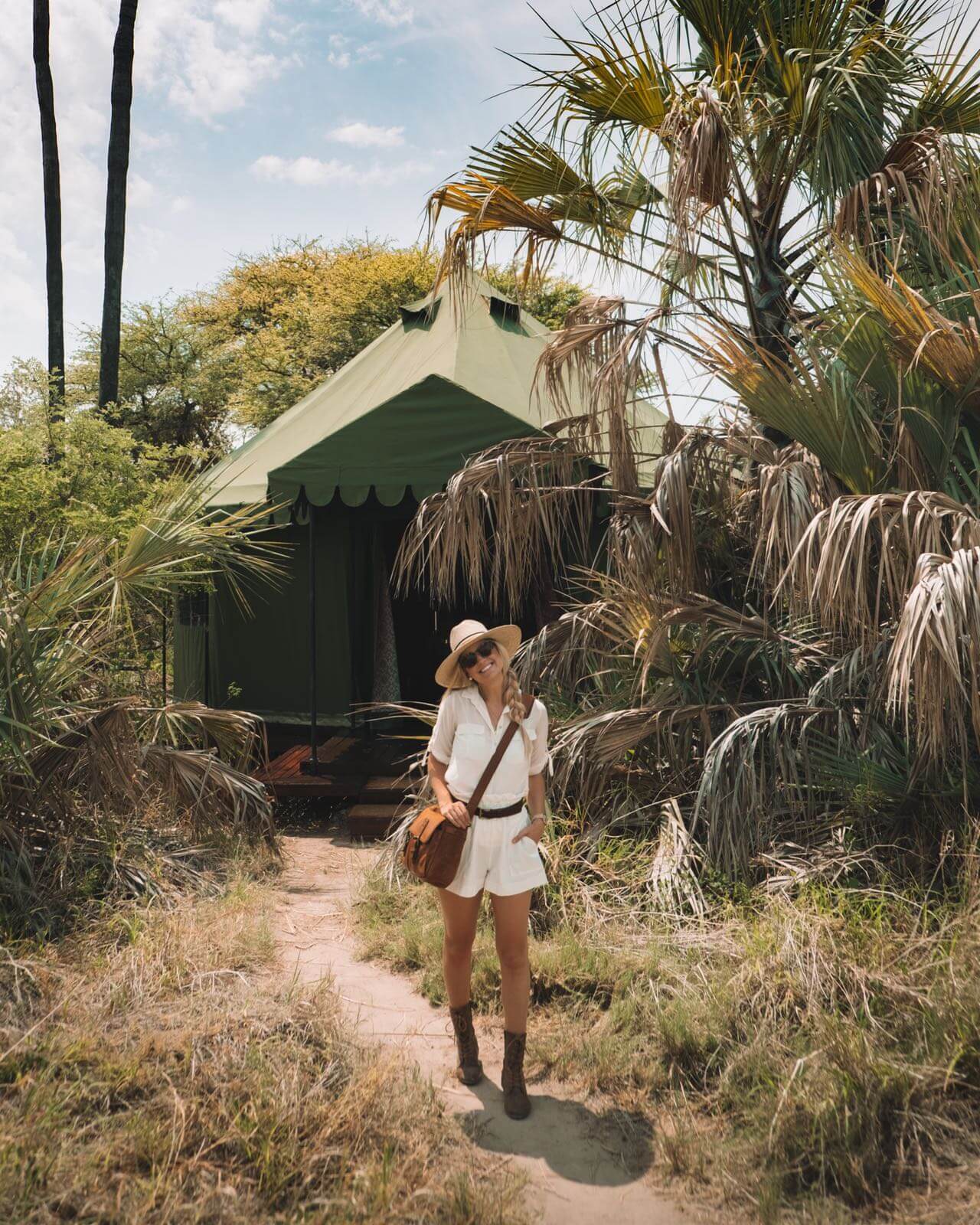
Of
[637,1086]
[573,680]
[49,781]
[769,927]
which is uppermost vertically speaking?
[573,680]

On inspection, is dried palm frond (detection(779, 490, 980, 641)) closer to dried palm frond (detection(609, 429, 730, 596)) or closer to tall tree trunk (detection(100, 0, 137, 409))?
dried palm frond (detection(609, 429, 730, 596))

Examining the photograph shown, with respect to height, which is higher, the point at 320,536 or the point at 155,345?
the point at 155,345

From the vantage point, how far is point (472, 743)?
3.75 meters

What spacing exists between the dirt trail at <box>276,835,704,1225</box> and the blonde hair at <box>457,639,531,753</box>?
4.06 ft

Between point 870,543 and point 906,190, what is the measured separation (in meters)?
1.94

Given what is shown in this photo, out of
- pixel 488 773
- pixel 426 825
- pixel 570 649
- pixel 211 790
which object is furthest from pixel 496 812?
pixel 211 790

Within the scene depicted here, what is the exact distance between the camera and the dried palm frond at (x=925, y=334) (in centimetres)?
412

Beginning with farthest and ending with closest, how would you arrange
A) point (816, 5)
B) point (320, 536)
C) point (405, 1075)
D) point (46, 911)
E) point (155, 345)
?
point (155, 345), point (320, 536), point (816, 5), point (46, 911), point (405, 1075)

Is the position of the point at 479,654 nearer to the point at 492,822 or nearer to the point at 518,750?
the point at 518,750

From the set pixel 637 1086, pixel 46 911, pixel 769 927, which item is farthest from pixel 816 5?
pixel 46 911

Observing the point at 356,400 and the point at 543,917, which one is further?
the point at 356,400

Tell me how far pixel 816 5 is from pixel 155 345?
22332mm

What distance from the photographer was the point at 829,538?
3.97 meters

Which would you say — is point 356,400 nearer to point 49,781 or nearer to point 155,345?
point 49,781
